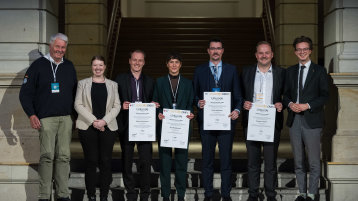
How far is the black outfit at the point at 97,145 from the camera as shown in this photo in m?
5.62

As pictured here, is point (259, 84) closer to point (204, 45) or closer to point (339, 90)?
point (339, 90)

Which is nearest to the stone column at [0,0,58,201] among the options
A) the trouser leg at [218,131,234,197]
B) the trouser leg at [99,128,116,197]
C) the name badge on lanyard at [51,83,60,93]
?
the name badge on lanyard at [51,83,60,93]

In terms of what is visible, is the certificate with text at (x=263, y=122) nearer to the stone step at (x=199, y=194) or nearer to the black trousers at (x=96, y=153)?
the stone step at (x=199, y=194)

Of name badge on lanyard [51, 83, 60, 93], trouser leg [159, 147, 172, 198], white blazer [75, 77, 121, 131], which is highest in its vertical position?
name badge on lanyard [51, 83, 60, 93]

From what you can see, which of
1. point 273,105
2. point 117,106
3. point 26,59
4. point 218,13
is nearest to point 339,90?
point 273,105

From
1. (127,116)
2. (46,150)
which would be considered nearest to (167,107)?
(127,116)

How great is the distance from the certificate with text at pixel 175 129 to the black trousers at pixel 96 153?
24.2 inches

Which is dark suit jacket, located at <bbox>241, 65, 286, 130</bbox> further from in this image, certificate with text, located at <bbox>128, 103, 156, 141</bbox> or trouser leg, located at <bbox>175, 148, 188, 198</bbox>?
certificate with text, located at <bbox>128, 103, 156, 141</bbox>

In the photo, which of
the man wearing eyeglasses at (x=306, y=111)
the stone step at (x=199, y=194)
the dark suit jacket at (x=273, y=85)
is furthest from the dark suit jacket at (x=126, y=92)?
the man wearing eyeglasses at (x=306, y=111)

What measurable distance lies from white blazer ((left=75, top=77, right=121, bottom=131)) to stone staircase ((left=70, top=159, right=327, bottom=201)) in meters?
1.12

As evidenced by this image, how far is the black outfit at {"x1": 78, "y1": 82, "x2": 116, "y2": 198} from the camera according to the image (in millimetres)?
5621

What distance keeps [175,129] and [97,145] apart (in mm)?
937

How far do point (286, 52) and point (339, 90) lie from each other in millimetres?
5539

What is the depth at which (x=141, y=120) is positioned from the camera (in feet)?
18.6
